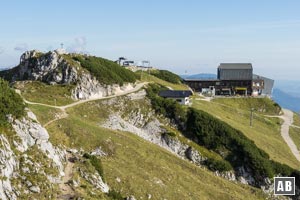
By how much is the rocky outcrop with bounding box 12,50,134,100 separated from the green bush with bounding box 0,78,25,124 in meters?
43.8

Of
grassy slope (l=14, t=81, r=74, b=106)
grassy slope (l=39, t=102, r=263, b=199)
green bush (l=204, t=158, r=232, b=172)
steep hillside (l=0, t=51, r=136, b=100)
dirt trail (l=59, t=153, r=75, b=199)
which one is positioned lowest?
green bush (l=204, t=158, r=232, b=172)

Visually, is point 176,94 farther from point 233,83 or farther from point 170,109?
point 233,83

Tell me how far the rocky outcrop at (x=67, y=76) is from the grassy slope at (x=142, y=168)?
50.4 ft

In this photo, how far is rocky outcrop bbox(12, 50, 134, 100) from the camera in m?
111

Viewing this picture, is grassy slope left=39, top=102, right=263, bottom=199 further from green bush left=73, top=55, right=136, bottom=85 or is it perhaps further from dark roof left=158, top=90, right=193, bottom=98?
dark roof left=158, top=90, right=193, bottom=98

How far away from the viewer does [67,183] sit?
57.5 metres

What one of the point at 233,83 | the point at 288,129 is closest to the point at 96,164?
the point at 288,129

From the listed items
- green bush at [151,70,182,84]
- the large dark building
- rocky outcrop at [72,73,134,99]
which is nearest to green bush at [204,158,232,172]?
rocky outcrop at [72,73,134,99]

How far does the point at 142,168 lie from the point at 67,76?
4552 centimetres

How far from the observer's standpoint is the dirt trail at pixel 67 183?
5316 centimetres

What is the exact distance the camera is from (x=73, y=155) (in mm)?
68938

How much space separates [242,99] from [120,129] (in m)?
90.4

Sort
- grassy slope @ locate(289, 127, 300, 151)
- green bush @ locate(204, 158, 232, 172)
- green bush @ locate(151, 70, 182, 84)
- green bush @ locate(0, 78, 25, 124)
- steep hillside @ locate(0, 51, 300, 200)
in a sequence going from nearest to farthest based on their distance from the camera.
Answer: steep hillside @ locate(0, 51, 300, 200), green bush @ locate(0, 78, 25, 124), green bush @ locate(204, 158, 232, 172), grassy slope @ locate(289, 127, 300, 151), green bush @ locate(151, 70, 182, 84)

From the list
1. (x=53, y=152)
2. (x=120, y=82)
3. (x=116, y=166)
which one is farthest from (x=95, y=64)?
(x=53, y=152)
